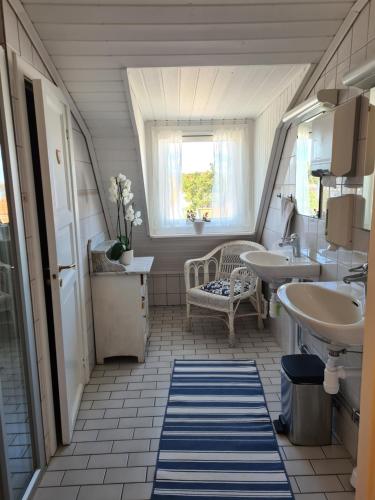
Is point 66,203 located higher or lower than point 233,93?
lower

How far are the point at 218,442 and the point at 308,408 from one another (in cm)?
52

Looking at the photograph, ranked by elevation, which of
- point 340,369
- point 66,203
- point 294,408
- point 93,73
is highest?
point 93,73

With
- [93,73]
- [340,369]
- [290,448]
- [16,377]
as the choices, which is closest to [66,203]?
[93,73]

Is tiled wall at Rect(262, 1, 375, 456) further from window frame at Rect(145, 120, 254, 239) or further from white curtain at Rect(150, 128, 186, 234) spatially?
white curtain at Rect(150, 128, 186, 234)

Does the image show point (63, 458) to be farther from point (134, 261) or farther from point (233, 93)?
point (233, 93)

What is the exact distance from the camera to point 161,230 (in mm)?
4012

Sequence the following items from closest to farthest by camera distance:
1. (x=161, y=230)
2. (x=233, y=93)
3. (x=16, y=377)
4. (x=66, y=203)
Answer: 1. (x=16, y=377)
2. (x=66, y=203)
3. (x=233, y=93)
4. (x=161, y=230)

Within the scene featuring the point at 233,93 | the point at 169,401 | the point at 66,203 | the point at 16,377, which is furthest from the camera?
the point at 233,93

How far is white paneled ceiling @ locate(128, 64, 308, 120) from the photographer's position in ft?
7.96

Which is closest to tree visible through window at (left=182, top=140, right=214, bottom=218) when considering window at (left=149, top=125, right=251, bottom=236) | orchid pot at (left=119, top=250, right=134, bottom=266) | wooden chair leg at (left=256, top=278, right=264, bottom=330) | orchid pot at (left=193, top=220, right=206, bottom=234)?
window at (left=149, top=125, right=251, bottom=236)

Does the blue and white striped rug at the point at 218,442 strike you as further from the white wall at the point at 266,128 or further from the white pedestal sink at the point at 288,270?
the white wall at the point at 266,128

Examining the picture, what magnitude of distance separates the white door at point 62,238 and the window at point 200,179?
1.63m

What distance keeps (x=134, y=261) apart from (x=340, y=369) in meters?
1.98

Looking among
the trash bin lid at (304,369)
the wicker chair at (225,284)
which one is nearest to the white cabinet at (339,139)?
the trash bin lid at (304,369)
